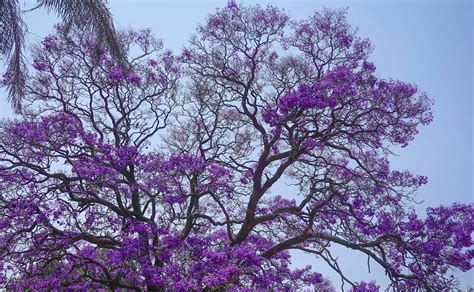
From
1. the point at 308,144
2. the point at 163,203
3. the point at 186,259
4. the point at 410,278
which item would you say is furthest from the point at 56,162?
the point at 410,278

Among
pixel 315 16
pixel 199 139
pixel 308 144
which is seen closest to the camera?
pixel 308 144

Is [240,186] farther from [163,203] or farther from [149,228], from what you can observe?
[149,228]

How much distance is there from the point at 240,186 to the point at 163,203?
2.12 m

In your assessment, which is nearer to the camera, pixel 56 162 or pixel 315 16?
pixel 56 162

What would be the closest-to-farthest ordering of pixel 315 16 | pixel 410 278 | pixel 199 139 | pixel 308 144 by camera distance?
pixel 410 278 < pixel 308 144 < pixel 315 16 < pixel 199 139

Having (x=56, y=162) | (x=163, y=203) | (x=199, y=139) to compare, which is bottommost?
(x=163, y=203)

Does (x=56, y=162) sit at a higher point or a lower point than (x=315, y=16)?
lower

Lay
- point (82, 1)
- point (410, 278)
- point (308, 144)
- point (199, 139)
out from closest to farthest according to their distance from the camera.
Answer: point (82, 1), point (410, 278), point (308, 144), point (199, 139)

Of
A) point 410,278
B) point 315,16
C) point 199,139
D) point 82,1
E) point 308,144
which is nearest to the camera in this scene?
point 82,1

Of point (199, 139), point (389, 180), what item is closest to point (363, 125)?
point (389, 180)

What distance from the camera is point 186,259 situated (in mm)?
11914

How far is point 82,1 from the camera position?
10.2m

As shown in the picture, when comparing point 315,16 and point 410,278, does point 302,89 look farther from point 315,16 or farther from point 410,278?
point 410,278

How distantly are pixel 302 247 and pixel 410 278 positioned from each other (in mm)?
2527
